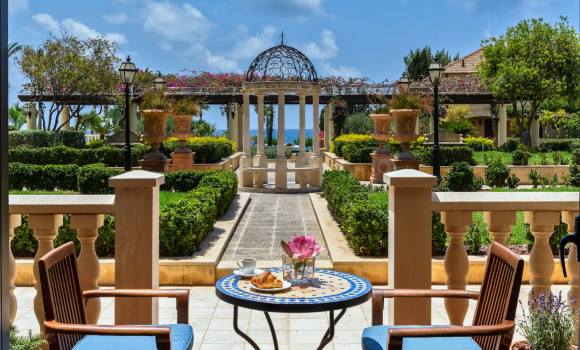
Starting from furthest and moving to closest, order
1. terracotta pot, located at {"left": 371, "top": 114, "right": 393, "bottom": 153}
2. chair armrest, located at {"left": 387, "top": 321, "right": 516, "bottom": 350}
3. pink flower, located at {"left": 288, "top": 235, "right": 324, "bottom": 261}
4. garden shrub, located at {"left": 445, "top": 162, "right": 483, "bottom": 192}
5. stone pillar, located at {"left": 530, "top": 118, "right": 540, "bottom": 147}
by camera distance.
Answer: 1. stone pillar, located at {"left": 530, "top": 118, "right": 540, "bottom": 147}
2. terracotta pot, located at {"left": 371, "top": 114, "right": 393, "bottom": 153}
3. garden shrub, located at {"left": 445, "top": 162, "right": 483, "bottom": 192}
4. pink flower, located at {"left": 288, "top": 235, "right": 324, "bottom": 261}
5. chair armrest, located at {"left": 387, "top": 321, "right": 516, "bottom": 350}

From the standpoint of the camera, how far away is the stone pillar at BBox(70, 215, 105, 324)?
146 inches

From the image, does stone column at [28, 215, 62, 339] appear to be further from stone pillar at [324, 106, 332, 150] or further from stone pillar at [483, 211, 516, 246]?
stone pillar at [324, 106, 332, 150]

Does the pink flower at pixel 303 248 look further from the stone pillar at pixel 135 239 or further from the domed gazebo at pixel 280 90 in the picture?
the domed gazebo at pixel 280 90

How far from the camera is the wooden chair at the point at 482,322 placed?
8.46 ft

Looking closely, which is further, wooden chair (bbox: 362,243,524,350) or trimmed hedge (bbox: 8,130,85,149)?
trimmed hedge (bbox: 8,130,85,149)

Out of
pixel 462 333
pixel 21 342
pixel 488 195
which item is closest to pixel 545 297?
pixel 488 195

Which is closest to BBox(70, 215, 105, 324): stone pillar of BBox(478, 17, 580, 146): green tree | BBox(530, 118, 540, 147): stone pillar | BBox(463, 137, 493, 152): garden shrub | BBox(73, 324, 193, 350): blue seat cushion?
BBox(73, 324, 193, 350): blue seat cushion

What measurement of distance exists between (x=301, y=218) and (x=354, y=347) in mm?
7114

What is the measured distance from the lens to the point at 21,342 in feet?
9.55

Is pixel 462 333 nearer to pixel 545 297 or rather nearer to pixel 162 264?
pixel 545 297

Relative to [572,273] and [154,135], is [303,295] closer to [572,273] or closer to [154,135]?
[572,273]

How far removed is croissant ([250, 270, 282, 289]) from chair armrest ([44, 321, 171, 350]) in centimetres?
75

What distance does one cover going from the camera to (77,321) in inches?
123

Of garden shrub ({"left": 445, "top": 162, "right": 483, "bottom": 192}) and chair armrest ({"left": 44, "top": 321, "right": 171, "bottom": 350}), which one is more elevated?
garden shrub ({"left": 445, "top": 162, "right": 483, "bottom": 192})
